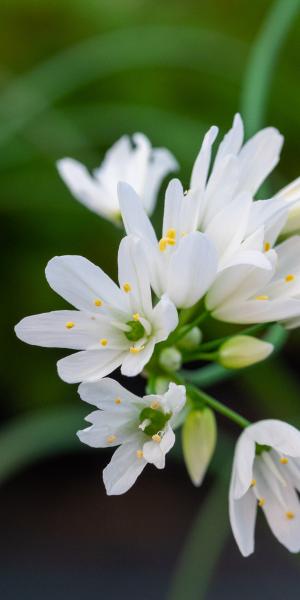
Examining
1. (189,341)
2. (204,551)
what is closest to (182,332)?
(189,341)

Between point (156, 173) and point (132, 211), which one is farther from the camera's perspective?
point (156, 173)

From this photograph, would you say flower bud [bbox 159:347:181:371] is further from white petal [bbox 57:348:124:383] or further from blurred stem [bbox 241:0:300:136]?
blurred stem [bbox 241:0:300:136]

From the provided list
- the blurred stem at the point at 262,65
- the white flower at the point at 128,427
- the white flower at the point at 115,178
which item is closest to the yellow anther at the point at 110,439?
the white flower at the point at 128,427

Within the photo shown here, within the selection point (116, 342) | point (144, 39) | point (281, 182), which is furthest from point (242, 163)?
point (281, 182)

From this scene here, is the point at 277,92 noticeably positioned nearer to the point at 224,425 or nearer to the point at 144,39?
the point at 144,39

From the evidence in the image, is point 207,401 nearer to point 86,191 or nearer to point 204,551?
point 86,191

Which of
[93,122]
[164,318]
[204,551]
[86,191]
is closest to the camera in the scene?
[164,318]
